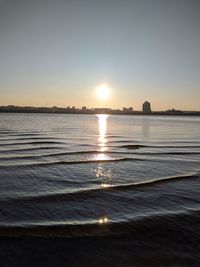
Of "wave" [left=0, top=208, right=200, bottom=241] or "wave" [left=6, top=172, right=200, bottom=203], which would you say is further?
"wave" [left=6, top=172, right=200, bottom=203]

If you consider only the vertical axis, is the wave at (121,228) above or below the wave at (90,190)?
above

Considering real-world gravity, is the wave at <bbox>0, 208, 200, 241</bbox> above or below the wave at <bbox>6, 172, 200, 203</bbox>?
above

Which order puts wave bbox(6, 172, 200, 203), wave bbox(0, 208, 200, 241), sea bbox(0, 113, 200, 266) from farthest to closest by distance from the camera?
wave bbox(6, 172, 200, 203)
wave bbox(0, 208, 200, 241)
sea bbox(0, 113, 200, 266)

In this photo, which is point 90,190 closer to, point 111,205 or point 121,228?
point 111,205

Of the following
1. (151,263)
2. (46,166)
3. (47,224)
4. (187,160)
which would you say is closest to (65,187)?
(47,224)

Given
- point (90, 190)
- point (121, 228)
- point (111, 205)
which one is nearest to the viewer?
point (121, 228)

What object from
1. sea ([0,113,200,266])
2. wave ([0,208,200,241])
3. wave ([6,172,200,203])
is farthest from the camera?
wave ([6,172,200,203])

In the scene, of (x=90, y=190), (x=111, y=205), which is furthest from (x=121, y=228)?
(x=90, y=190)

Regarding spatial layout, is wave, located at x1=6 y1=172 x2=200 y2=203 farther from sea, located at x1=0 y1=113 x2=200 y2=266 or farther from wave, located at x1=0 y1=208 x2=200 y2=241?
wave, located at x1=0 y1=208 x2=200 y2=241

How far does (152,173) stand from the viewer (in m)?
13.8

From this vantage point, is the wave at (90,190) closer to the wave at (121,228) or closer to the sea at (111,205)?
the sea at (111,205)

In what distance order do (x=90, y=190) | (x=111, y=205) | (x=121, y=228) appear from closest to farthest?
1. (x=121, y=228)
2. (x=111, y=205)
3. (x=90, y=190)

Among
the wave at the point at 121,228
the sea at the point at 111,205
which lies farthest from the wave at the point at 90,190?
the wave at the point at 121,228

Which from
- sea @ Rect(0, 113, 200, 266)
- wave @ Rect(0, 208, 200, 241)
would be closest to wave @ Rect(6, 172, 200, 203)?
sea @ Rect(0, 113, 200, 266)
